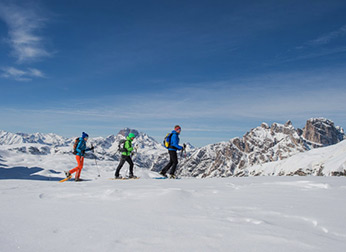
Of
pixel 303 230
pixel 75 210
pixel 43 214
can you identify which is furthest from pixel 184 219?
pixel 43 214

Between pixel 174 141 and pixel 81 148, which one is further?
pixel 81 148

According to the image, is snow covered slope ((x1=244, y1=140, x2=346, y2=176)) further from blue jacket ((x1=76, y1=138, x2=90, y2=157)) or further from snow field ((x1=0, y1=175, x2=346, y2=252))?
snow field ((x1=0, y1=175, x2=346, y2=252))

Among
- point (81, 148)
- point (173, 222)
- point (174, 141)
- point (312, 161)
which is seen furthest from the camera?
point (312, 161)

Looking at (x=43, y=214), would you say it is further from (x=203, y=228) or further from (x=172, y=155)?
(x=172, y=155)

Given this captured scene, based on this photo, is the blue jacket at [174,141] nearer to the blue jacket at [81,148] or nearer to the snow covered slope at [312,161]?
the blue jacket at [81,148]

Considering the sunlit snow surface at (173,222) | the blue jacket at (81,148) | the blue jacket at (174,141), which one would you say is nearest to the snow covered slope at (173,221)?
the sunlit snow surface at (173,222)

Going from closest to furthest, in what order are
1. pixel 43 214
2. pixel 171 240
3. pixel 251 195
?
pixel 171 240 → pixel 43 214 → pixel 251 195

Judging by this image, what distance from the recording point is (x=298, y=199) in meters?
5.74

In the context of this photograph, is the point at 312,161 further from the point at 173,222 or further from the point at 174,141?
the point at 173,222

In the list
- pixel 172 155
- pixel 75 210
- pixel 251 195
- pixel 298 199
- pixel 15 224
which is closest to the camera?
pixel 15 224

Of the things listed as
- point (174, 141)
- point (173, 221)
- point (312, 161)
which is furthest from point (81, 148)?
point (312, 161)

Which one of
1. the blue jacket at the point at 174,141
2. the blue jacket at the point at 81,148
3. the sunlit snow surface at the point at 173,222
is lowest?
the sunlit snow surface at the point at 173,222

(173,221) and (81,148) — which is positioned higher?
(81,148)

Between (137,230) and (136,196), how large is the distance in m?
2.65
